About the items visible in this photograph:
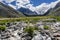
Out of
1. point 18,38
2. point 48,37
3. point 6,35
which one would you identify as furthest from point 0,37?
point 48,37

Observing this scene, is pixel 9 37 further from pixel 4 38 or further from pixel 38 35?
pixel 38 35

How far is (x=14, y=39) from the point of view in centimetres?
2528

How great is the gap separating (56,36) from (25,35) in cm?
446

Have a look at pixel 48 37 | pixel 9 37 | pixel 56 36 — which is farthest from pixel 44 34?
pixel 9 37

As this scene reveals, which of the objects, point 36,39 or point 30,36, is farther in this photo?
point 30,36

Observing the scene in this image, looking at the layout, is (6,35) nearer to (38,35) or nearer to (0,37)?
(0,37)

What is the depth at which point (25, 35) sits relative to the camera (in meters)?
26.4

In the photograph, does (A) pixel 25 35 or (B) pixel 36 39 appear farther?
(A) pixel 25 35

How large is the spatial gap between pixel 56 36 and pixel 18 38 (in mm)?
5511

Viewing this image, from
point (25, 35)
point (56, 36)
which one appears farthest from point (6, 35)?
point (56, 36)

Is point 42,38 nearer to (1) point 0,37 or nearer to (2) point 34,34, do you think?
(2) point 34,34

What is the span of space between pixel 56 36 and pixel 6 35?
22.6 feet

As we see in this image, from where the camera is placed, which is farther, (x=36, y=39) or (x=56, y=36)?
(x=56, y=36)

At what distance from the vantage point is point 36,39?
80.3 feet
